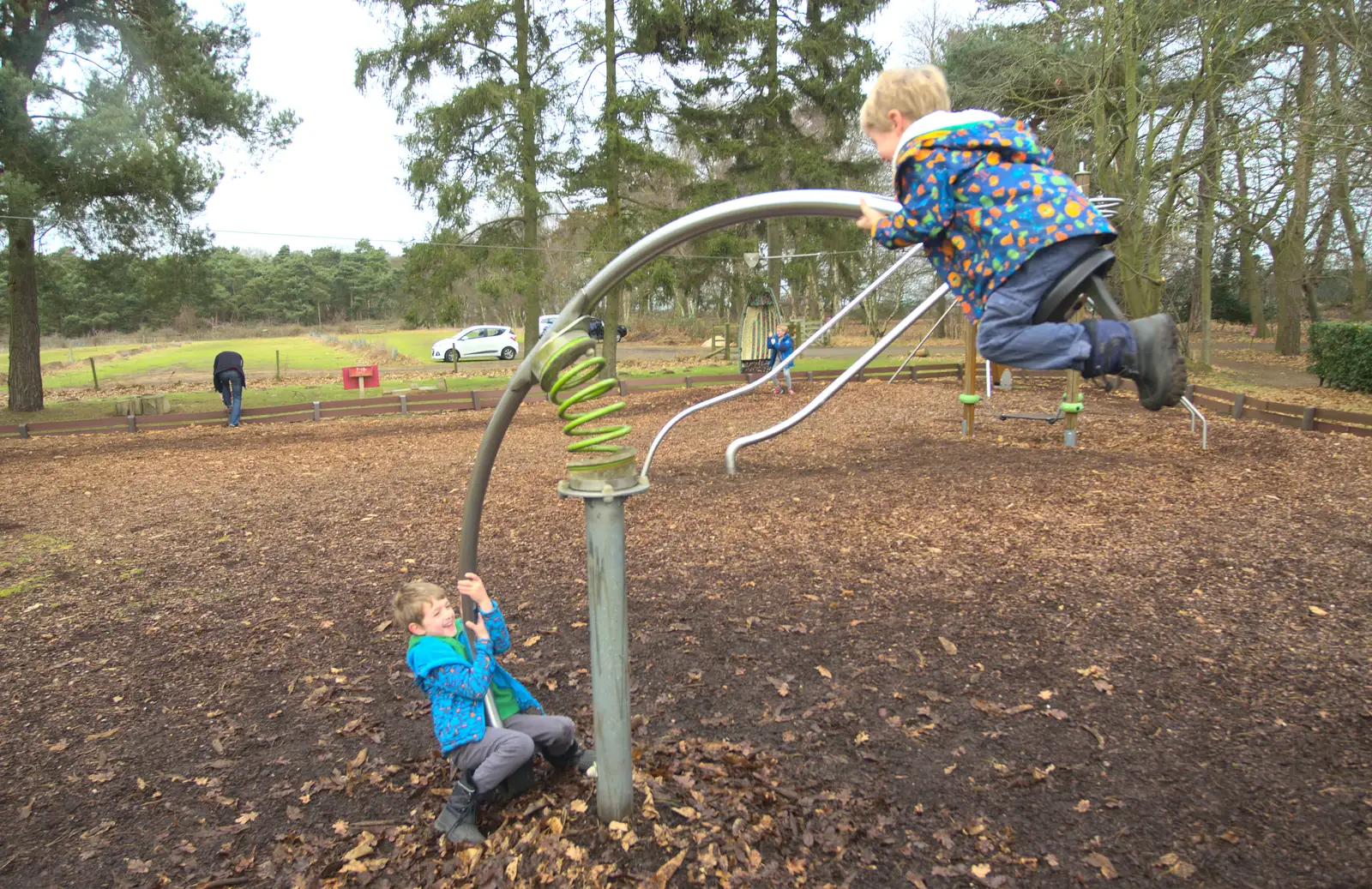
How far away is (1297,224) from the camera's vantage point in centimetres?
1698

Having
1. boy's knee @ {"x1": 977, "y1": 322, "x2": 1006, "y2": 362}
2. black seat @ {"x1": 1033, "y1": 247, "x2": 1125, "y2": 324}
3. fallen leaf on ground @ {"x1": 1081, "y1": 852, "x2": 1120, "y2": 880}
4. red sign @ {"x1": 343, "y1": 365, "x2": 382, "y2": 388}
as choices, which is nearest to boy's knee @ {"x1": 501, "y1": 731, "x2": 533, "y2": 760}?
fallen leaf on ground @ {"x1": 1081, "y1": 852, "x2": 1120, "y2": 880}

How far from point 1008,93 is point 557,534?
1534cm

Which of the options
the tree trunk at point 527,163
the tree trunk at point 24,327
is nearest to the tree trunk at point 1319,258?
the tree trunk at point 527,163

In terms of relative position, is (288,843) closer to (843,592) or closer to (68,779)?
(68,779)

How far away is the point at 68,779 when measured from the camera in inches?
131

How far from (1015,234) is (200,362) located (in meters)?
35.8

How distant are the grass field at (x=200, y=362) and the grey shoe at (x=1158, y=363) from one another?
26.0 m

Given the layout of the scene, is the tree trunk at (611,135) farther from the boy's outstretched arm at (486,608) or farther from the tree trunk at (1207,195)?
the boy's outstretched arm at (486,608)

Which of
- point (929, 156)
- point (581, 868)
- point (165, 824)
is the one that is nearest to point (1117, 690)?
point (581, 868)

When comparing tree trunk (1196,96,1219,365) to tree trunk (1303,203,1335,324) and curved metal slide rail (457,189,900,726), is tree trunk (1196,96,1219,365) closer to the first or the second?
tree trunk (1303,203,1335,324)

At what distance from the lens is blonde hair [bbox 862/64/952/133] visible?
2.14 m

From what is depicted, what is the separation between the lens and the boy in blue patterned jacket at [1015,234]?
6.49 ft

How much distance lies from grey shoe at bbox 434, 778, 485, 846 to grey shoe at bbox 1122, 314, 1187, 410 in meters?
2.28

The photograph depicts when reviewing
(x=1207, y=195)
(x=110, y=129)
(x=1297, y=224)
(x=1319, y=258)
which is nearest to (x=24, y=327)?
(x=110, y=129)
